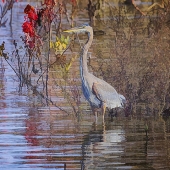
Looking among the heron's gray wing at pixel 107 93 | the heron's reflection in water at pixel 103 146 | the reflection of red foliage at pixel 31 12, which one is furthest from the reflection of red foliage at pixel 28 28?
the heron's reflection in water at pixel 103 146

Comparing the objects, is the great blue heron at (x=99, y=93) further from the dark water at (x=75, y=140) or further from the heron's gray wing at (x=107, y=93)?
the dark water at (x=75, y=140)

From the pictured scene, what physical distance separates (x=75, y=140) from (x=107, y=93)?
139 cm

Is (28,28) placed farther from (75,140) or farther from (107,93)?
(75,140)

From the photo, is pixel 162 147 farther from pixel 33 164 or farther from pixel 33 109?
pixel 33 109

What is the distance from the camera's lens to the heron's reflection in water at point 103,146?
30.3 feet

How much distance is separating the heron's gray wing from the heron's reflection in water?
0.28 meters

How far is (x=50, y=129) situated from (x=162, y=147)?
5.95 ft

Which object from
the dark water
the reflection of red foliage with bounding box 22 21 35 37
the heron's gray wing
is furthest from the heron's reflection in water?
the reflection of red foliage with bounding box 22 21 35 37

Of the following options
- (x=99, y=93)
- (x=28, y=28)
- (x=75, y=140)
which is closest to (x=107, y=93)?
(x=99, y=93)

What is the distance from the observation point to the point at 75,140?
10.6m

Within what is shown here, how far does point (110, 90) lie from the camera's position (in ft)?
38.8

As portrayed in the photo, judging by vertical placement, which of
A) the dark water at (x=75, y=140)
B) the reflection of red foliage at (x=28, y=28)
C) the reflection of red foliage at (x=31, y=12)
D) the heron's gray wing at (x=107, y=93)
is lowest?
the dark water at (x=75, y=140)

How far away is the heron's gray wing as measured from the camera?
11.8 m

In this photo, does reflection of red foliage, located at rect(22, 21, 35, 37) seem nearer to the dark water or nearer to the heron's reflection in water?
the dark water
